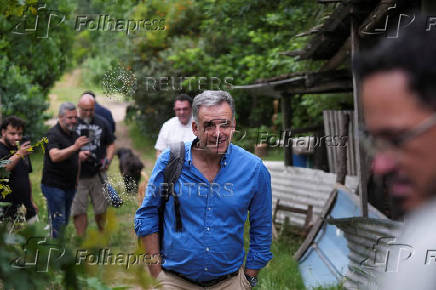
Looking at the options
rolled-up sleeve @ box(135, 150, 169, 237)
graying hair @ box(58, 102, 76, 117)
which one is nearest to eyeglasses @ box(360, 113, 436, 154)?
rolled-up sleeve @ box(135, 150, 169, 237)

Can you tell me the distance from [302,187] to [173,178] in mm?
5908

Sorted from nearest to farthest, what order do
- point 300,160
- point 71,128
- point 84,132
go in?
point 71,128 < point 84,132 < point 300,160

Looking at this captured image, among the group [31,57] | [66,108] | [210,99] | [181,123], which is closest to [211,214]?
[210,99]

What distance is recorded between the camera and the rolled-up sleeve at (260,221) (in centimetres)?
318

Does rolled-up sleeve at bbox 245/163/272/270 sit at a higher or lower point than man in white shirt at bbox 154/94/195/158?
lower

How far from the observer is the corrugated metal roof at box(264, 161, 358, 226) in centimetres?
810

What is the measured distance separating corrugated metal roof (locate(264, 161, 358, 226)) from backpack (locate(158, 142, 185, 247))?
16.0 ft

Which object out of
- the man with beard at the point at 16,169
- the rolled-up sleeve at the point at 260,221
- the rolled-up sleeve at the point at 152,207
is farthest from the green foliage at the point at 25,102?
the rolled-up sleeve at the point at 260,221

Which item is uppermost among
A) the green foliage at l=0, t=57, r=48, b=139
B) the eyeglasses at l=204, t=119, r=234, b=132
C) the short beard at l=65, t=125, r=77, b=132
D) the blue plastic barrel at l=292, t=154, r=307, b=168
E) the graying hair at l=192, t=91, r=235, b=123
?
the green foliage at l=0, t=57, r=48, b=139

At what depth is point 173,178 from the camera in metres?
3.08

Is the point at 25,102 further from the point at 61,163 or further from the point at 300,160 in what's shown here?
the point at 61,163

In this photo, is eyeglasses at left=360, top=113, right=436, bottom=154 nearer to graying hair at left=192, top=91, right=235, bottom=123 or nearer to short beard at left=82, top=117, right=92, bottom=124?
graying hair at left=192, top=91, right=235, bottom=123

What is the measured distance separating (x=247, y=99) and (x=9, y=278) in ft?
53.9

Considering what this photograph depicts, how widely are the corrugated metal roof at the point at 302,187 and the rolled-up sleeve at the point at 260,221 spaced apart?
4565 millimetres
